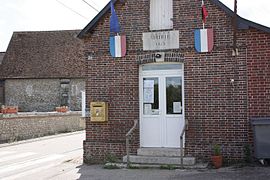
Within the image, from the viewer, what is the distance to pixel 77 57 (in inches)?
1652

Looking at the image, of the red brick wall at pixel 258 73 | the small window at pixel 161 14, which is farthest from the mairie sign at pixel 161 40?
the red brick wall at pixel 258 73

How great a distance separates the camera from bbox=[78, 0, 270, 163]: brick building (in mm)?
11547

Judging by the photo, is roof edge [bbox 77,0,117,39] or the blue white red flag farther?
roof edge [bbox 77,0,117,39]

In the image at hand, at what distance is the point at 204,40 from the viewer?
11812 millimetres

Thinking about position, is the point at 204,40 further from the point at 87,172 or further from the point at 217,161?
the point at 87,172

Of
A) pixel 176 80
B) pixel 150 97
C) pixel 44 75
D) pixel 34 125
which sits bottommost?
pixel 34 125

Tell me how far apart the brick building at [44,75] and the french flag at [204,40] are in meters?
29.2

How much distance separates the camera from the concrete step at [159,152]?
11898 millimetres

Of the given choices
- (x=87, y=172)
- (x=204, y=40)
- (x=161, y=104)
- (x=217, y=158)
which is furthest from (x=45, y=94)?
(x=217, y=158)

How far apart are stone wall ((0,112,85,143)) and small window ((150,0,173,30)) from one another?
8.88 m

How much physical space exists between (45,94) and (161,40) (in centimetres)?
2992

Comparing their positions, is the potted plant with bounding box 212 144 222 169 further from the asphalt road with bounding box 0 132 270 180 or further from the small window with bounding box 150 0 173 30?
the small window with bounding box 150 0 173 30

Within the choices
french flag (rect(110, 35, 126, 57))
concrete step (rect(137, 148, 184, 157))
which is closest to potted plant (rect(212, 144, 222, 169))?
concrete step (rect(137, 148, 184, 157))

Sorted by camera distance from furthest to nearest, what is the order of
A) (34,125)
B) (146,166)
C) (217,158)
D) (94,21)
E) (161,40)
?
(34,125) < (94,21) < (161,40) < (146,166) < (217,158)
